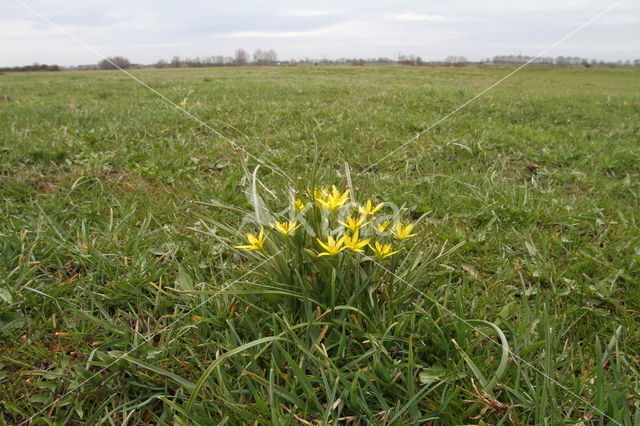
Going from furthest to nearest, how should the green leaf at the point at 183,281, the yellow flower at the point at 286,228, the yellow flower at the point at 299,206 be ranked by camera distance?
the green leaf at the point at 183,281
the yellow flower at the point at 299,206
the yellow flower at the point at 286,228

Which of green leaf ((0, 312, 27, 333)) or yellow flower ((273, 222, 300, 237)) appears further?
green leaf ((0, 312, 27, 333))

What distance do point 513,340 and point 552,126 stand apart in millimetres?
4920

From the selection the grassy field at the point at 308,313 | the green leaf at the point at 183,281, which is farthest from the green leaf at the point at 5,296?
the green leaf at the point at 183,281

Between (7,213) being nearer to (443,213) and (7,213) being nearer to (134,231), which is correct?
(134,231)

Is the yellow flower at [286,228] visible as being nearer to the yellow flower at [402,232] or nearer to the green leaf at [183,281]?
the yellow flower at [402,232]

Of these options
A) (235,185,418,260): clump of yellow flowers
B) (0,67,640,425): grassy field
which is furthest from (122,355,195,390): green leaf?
(235,185,418,260): clump of yellow flowers

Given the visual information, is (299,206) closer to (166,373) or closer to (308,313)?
(308,313)

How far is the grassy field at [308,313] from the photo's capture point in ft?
4.09

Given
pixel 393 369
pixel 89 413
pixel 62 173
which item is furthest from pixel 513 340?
pixel 62 173

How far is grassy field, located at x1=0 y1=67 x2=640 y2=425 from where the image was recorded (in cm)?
125

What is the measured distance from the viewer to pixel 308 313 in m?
1.43

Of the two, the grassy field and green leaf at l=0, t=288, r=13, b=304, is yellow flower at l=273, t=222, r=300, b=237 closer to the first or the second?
the grassy field

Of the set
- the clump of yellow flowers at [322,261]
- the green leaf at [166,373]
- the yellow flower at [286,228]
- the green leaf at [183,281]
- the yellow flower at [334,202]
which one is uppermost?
the yellow flower at [334,202]

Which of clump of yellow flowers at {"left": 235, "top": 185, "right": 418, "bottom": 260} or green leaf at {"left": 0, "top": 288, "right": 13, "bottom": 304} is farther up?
clump of yellow flowers at {"left": 235, "top": 185, "right": 418, "bottom": 260}
